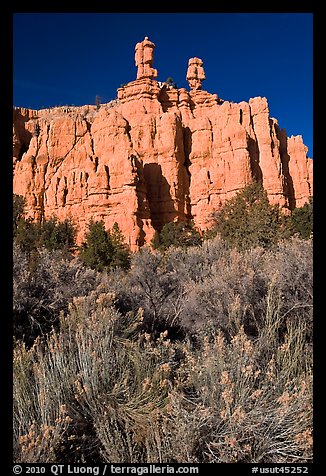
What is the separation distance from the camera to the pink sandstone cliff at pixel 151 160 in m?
32.4

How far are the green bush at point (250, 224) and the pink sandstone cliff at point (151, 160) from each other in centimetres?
1062

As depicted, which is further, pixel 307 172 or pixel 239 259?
pixel 307 172

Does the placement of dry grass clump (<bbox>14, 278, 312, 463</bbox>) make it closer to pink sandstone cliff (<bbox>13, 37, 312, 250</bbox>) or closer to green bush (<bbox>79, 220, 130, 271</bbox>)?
green bush (<bbox>79, 220, 130, 271</bbox>)

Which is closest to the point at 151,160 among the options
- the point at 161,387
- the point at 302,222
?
the point at 302,222

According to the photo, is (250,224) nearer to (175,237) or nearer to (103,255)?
(103,255)

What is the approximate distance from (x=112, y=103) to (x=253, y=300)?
4876cm

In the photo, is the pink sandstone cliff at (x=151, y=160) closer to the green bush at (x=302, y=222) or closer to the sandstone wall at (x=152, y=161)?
the sandstone wall at (x=152, y=161)

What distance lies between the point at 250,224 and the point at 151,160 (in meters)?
21.4

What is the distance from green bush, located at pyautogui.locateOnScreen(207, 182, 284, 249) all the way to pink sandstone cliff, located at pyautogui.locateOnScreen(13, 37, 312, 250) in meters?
10.6

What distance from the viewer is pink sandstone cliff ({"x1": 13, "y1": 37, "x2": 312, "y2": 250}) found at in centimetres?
3244

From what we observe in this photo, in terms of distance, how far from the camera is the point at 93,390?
3.47 m

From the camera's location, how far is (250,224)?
16422 mm
